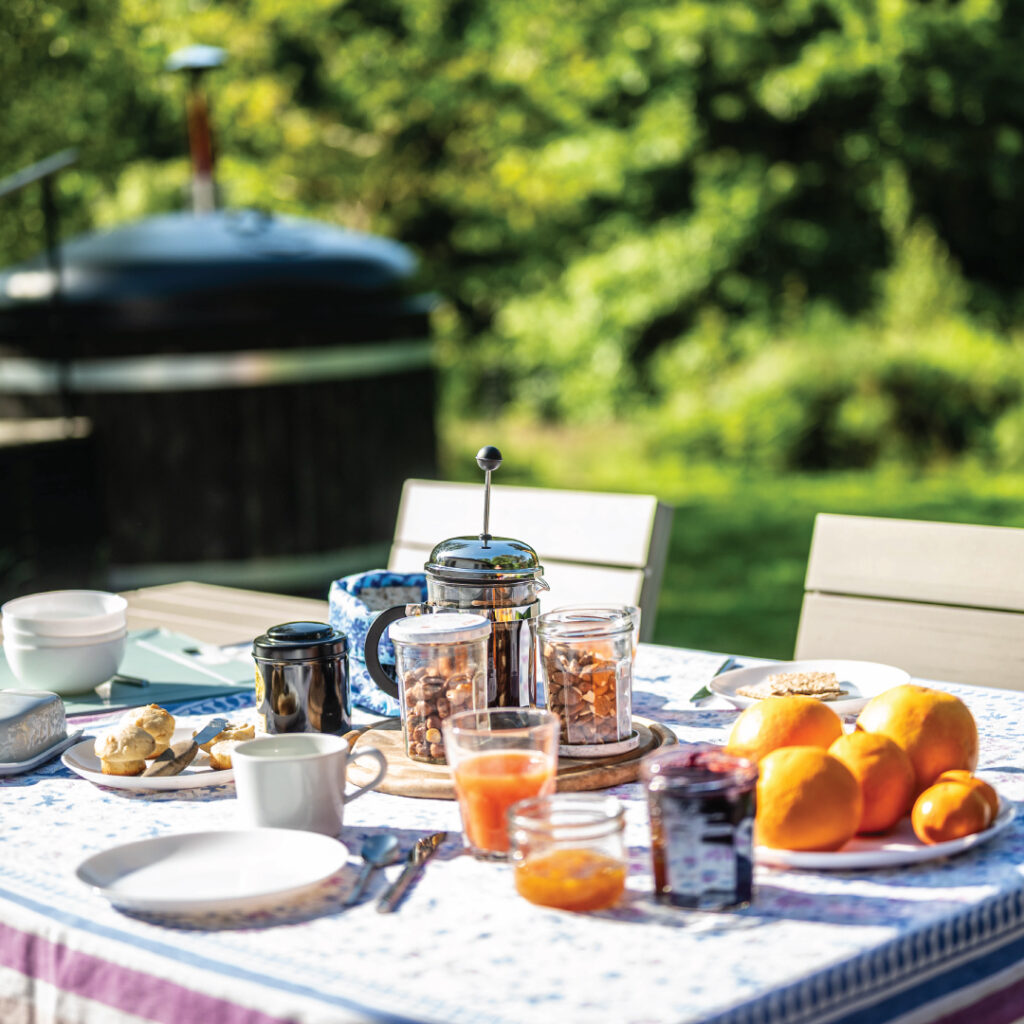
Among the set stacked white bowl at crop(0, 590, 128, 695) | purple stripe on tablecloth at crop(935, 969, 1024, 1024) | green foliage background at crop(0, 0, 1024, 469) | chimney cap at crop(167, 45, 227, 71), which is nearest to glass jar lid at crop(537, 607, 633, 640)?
purple stripe on tablecloth at crop(935, 969, 1024, 1024)

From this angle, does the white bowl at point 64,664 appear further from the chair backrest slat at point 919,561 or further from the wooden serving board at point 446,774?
the chair backrest slat at point 919,561

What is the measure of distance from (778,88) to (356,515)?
6.08m

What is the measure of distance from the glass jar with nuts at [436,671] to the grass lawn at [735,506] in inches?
165

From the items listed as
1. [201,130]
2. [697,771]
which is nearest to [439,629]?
[697,771]

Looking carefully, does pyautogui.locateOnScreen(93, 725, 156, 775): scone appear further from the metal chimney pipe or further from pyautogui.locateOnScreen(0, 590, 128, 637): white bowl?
the metal chimney pipe

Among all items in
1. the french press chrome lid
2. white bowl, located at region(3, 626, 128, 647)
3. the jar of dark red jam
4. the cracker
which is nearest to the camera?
the jar of dark red jam

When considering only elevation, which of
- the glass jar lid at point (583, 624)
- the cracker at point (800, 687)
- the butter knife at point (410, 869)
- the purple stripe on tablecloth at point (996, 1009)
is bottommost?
the purple stripe on tablecloth at point (996, 1009)

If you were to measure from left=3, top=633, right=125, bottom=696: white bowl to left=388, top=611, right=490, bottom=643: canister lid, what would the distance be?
1.95 ft

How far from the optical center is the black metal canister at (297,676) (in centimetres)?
158

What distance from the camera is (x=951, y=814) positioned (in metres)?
1.24

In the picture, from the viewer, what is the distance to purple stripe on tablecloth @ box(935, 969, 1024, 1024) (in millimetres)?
1128

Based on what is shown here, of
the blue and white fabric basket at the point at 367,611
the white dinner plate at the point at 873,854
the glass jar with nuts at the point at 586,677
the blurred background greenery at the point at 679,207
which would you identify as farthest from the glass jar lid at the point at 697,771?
the blurred background greenery at the point at 679,207

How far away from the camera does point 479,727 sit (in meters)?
1.34

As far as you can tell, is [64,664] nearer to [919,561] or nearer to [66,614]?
[66,614]
